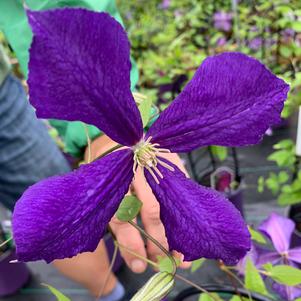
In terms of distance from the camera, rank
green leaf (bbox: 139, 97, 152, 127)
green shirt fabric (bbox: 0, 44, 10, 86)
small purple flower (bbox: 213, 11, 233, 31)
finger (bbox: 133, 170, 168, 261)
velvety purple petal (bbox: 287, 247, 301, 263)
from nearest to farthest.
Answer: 1. green leaf (bbox: 139, 97, 152, 127)
2. finger (bbox: 133, 170, 168, 261)
3. velvety purple petal (bbox: 287, 247, 301, 263)
4. green shirt fabric (bbox: 0, 44, 10, 86)
5. small purple flower (bbox: 213, 11, 233, 31)

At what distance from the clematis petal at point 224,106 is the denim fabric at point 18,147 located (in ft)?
2.18

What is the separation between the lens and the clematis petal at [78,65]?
8.8 inches

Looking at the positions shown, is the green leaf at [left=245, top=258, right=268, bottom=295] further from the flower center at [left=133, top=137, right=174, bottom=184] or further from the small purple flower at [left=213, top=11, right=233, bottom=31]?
the small purple flower at [left=213, top=11, right=233, bottom=31]

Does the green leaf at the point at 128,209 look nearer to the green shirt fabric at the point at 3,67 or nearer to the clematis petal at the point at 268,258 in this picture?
the clematis petal at the point at 268,258

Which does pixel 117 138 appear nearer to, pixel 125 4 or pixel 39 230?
pixel 39 230

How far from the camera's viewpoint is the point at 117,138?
12.3 inches

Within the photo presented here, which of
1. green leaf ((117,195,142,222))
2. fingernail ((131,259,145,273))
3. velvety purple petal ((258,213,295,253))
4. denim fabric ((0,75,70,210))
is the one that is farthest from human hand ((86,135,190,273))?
denim fabric ((0,75,70,210))

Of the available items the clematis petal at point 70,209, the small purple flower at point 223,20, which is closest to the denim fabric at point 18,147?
the clematis petal at point 70,209

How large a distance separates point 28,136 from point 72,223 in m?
0.73

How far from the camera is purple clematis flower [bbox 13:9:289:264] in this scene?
24 cm

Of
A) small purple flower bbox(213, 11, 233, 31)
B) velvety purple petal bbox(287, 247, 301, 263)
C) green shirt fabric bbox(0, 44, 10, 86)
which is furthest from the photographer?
small purple flower bbox(213, 11, 233, 31)

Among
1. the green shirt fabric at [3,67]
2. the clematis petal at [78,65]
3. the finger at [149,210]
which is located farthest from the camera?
the green shirt fabric at [3,67]

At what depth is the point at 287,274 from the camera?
0.50 meters

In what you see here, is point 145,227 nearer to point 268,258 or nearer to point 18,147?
point 268,258
